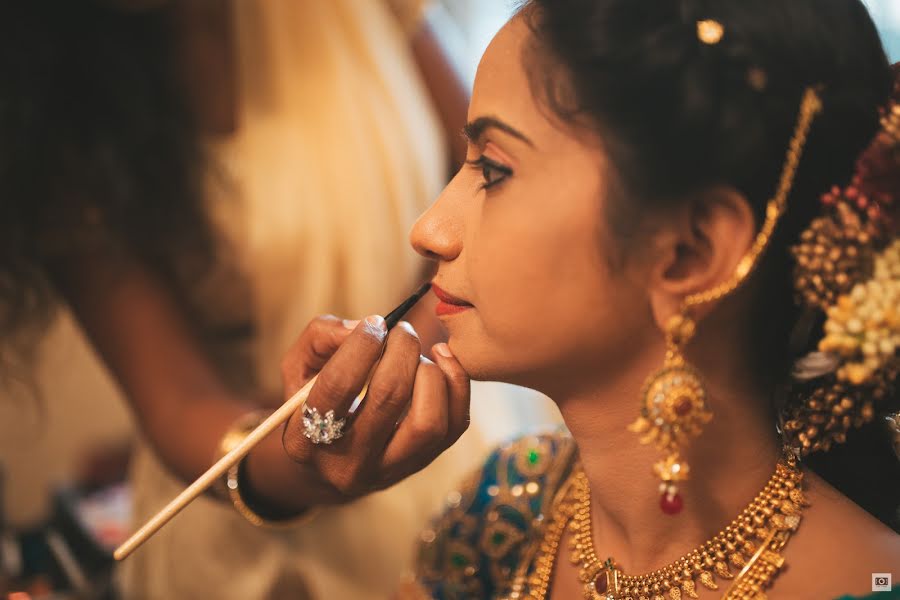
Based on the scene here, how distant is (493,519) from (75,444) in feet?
5.23

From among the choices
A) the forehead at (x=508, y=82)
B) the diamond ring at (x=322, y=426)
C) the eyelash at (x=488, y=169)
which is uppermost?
the forehead at (x=508, y=82)

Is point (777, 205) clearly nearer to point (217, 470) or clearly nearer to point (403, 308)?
point (403, 308)

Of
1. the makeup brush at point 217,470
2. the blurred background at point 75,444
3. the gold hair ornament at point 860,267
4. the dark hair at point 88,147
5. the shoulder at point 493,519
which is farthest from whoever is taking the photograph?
the blurred background at point 75,444

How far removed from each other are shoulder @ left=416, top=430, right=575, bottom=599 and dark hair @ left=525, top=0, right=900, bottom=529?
376mm

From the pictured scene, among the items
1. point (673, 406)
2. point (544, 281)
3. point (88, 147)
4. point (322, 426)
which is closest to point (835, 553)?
point (673, 406)

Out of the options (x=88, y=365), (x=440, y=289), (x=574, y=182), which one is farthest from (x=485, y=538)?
(x=88, y=365)

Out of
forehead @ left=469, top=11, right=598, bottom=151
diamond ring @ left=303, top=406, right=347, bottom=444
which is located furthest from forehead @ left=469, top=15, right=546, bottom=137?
diamond ring @ left=303, top=406, right=347, bottom=444

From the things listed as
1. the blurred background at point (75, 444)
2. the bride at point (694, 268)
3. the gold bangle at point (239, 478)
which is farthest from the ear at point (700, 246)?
the blurred background at point (75, 444)

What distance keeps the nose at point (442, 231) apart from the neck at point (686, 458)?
16 centimetres

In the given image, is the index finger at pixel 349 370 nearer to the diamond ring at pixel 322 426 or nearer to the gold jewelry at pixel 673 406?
the diamond ring at pixel 322 426

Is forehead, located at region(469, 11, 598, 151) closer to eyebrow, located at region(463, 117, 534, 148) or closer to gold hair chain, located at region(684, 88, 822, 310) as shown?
eyebrow, located at region(463, 117, 534, 148)

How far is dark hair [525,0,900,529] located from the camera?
0.69 m

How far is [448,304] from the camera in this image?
2.73 ft

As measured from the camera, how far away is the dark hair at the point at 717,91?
0.69 m
